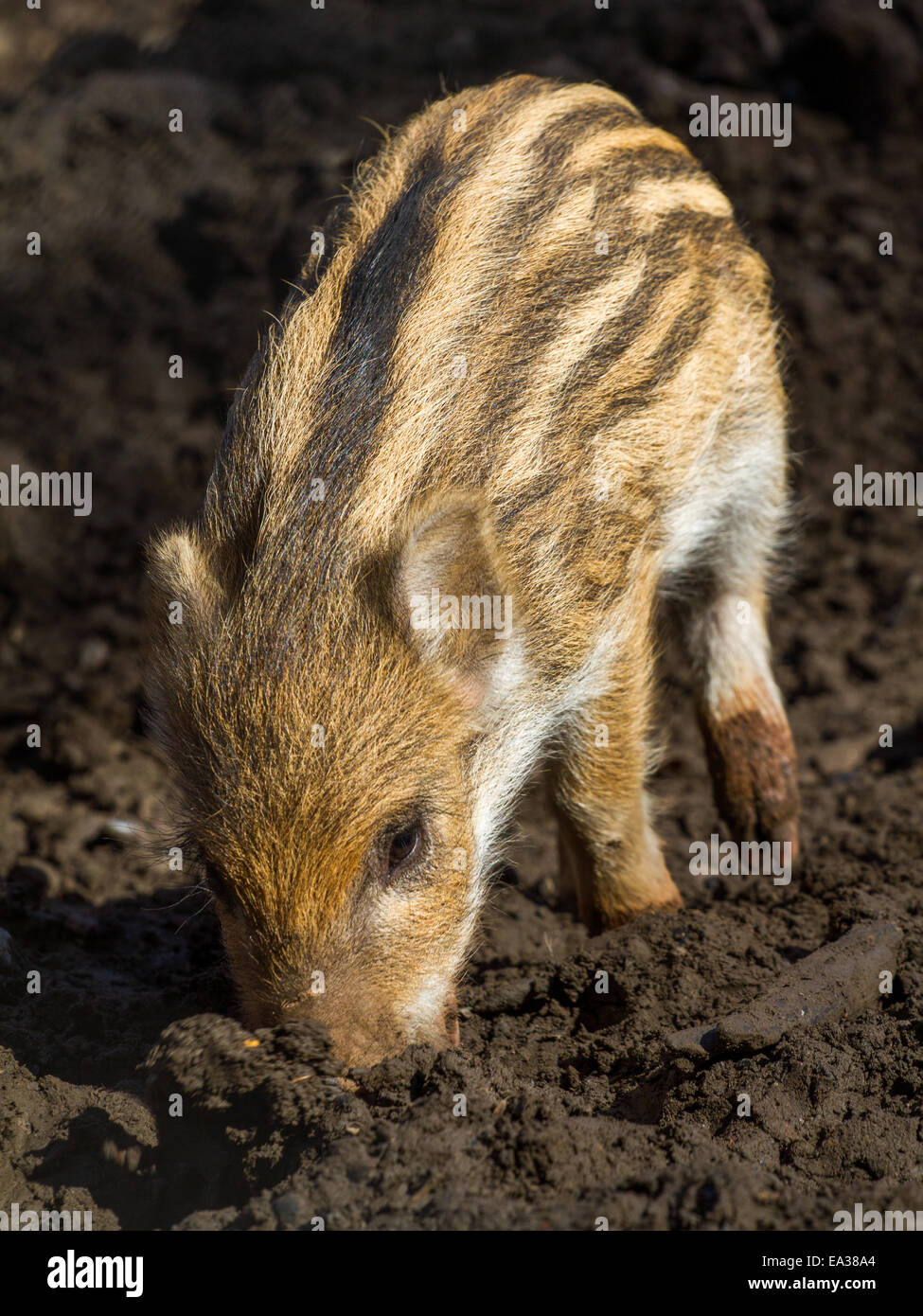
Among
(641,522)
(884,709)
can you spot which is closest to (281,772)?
(641,522)

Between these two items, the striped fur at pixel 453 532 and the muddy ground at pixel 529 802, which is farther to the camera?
the striped fur at pixel 453 532

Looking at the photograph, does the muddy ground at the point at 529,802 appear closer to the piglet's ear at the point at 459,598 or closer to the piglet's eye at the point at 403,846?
the piglet's eye at the point at 403,846

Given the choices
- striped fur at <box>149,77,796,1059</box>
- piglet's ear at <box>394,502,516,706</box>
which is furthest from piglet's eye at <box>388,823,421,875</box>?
piglet's ear at <box>394,502,516,706</box>

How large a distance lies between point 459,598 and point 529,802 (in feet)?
7.85

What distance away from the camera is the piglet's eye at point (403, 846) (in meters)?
3.09

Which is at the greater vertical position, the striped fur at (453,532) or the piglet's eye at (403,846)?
the striped fur at (453,532)

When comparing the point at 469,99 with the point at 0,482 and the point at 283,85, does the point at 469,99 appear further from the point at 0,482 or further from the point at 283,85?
the point at 283,85

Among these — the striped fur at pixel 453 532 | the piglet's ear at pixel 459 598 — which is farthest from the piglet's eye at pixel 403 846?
the piglet's ear at pixel 459 598

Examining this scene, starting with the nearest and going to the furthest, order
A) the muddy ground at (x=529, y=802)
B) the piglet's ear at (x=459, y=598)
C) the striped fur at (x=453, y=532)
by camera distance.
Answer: the muddy ground at (x=529, y=802)
the striped fur at (x=453, y=532)
the piglet's ear at (x=459, y=598)

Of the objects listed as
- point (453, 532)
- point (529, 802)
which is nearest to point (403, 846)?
point (453, 532)

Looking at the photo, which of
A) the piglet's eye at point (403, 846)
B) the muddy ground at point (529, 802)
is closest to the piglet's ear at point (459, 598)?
the piglet's eye at point (403, 846)

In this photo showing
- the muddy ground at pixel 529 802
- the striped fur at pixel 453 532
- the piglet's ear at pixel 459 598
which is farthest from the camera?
the piglet's ear at pixel 459 598

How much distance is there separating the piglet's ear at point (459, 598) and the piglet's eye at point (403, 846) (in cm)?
37

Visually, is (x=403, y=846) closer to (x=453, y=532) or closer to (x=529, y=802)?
(x=453, y=532)
